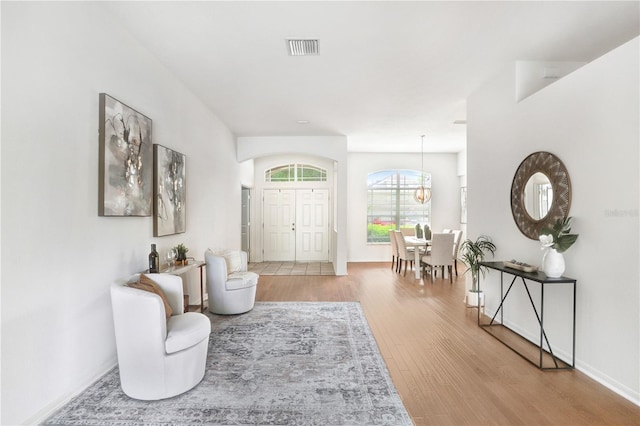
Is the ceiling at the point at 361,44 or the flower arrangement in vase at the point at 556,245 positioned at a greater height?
the ceiling at the point at 361,44

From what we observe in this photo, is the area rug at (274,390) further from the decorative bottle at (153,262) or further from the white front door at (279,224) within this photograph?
the white front door at (279,224)

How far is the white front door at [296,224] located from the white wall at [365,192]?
74 cm

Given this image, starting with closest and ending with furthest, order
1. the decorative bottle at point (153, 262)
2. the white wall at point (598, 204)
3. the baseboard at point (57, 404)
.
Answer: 1. the baseboard at point (57, 404)
2. the white wall at point (598, 204)
3. the decorative bottle at point (153, 262)

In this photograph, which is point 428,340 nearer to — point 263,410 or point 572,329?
point 572,329

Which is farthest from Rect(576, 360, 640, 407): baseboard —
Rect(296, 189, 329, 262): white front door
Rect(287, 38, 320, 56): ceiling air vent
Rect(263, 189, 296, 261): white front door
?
Rect(263, 189, 296, 261): white front door

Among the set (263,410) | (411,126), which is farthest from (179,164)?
(411,126)

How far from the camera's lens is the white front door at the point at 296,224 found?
8.74 metres

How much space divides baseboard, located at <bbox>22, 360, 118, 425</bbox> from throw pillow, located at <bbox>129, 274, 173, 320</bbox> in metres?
0.68

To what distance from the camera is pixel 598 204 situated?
8.57ft

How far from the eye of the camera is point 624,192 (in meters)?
2.41

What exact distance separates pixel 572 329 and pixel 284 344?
2.57 meters

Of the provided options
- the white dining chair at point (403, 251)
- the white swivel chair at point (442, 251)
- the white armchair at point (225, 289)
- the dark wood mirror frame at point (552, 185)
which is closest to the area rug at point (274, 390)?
the white armchair at point (225, 289)

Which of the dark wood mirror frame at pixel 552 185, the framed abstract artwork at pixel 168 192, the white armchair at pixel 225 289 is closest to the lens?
the dark wood mirror frame at pixel 552 185

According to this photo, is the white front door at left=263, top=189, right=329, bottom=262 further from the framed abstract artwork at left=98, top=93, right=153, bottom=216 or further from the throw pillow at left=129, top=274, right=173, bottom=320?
the throw pillow at left=129, top=274, right=173, bottom=320
